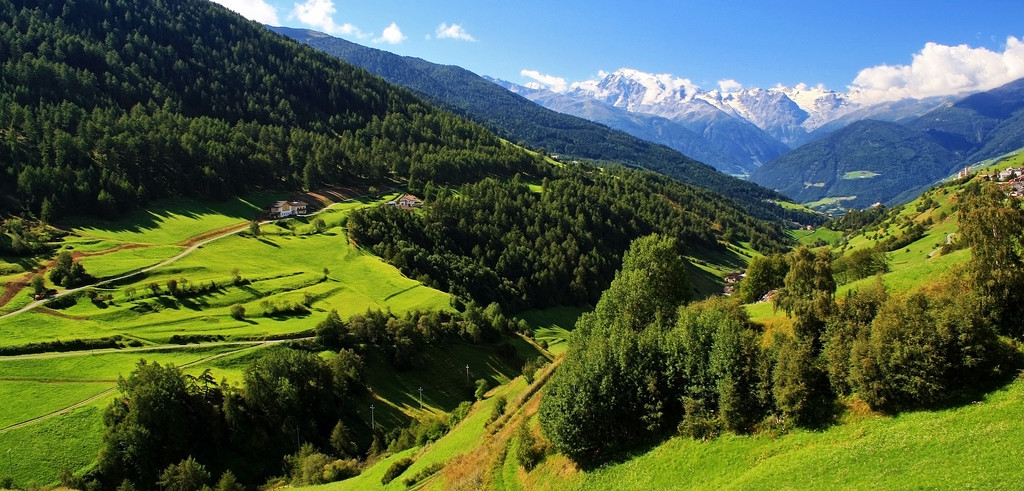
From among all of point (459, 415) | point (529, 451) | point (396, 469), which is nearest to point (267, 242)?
point (459, 415)

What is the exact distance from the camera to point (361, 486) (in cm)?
6088

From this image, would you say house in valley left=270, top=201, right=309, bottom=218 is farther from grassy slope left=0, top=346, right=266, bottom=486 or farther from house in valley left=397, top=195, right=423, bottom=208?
grassy slope left=0, top=346, right=266, bottom=486

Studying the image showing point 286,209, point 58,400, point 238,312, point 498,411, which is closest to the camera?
point 498,411

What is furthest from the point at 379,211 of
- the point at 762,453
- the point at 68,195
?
the point at 762,453

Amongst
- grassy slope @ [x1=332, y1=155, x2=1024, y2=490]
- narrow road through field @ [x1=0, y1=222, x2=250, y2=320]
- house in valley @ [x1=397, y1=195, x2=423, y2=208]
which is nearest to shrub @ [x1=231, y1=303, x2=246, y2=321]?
narrow road through field @ [x1=0, y1=222, x2=250, y2=320]

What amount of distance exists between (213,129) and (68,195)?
2815 inches

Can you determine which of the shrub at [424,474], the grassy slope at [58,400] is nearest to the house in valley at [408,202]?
the grassy slope at [58,400]

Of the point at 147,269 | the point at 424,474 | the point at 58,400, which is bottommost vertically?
the point at 58,400

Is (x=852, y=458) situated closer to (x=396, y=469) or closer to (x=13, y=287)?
(x=396, y=469)

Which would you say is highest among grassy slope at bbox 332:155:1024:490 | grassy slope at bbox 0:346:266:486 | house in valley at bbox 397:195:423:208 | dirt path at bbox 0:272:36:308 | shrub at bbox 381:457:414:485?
grassy slope at bbox 332:155:1024:490

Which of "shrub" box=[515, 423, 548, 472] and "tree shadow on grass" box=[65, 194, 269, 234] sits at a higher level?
"shrub" box=[515, 423, 548, 472]

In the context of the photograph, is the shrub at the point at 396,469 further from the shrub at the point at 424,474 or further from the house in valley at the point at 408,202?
the house in valley at the point at 408,202

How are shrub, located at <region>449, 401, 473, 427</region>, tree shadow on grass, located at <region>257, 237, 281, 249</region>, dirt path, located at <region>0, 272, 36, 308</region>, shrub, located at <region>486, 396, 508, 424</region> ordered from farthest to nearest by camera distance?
tree shadow on grass, located at <region>257, 237, 281, 249</region> → dirt path, located at <region>0, 272, 36, 308</region> → shrub, located at <region>449, 401, 473, 427</region> → shrub, located at <region>486, 396, 508, 424</region>

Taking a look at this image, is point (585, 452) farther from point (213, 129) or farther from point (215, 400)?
point (213, 129)
